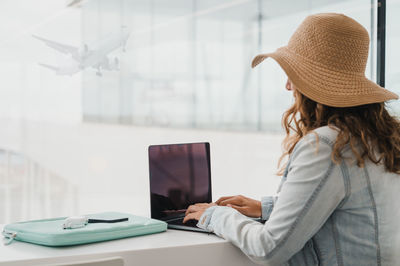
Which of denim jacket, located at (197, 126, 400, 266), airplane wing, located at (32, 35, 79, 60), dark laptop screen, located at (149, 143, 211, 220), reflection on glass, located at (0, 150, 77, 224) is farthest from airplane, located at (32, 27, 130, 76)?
denim jacket, located at (197, 126, 400, 266)

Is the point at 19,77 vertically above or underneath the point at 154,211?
above

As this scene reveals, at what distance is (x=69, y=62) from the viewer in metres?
3.87

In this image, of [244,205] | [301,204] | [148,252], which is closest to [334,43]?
[301,204]

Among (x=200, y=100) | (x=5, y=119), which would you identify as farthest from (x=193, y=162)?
(x=200, y=100)

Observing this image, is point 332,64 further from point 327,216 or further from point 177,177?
point 177,177

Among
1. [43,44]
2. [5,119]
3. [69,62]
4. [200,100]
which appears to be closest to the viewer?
[69,62]

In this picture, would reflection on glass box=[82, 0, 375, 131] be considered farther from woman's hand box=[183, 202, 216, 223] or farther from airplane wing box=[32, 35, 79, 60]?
woman's hand box=[183, 202, 216, 223]

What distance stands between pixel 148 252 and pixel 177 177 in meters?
0.29

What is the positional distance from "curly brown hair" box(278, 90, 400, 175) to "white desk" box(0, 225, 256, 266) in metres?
0.31

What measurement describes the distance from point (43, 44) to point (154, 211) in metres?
3.42

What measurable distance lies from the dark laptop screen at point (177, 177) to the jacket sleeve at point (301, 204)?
0.32 m

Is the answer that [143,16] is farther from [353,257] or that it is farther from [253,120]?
[353,257]

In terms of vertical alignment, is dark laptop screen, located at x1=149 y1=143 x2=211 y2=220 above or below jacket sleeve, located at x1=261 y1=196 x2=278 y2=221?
above

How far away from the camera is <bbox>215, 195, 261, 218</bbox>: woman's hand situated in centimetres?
111
